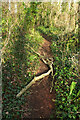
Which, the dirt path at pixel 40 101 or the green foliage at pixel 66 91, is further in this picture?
the dirt path at pixel 40 101

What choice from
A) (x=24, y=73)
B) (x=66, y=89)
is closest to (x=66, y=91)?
(x=66, y=89)

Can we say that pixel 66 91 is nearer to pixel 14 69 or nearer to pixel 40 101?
pixel 40 101

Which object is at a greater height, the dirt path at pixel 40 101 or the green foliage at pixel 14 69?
the green foliage at pixel 14 69

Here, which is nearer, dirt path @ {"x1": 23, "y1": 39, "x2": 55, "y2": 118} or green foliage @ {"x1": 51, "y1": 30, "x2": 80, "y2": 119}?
green foliage @ {"x1": 51, "y1": 30, "x2": 80, "y2": 119}

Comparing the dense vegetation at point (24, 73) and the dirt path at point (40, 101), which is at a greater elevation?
the dense vegetation at point (24, 73)

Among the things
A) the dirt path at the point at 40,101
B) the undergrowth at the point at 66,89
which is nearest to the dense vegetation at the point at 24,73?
the undergrowth at the point at 66,89

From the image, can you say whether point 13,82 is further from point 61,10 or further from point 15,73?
point 61,10

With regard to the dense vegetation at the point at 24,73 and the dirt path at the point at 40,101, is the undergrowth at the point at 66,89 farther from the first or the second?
the dirt path at the point at 40,101

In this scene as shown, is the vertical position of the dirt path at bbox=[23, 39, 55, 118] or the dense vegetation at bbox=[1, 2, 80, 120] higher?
the dense vegetation at bbox=[1, 2, 80, 120]

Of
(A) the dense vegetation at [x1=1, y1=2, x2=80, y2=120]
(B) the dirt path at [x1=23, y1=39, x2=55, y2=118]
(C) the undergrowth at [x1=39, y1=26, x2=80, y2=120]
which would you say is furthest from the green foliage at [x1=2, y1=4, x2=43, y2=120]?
(C) the undergrowth at [x1=39, y1=26, x2=80, y2=120]

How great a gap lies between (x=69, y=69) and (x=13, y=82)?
225 centimetres

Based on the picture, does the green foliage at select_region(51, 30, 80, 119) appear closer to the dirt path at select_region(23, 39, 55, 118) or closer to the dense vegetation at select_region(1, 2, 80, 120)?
the dense vegetation at select_region(1, 2, 80, 120)

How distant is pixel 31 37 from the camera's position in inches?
294

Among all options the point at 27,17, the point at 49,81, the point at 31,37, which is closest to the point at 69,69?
the point at 49,81
